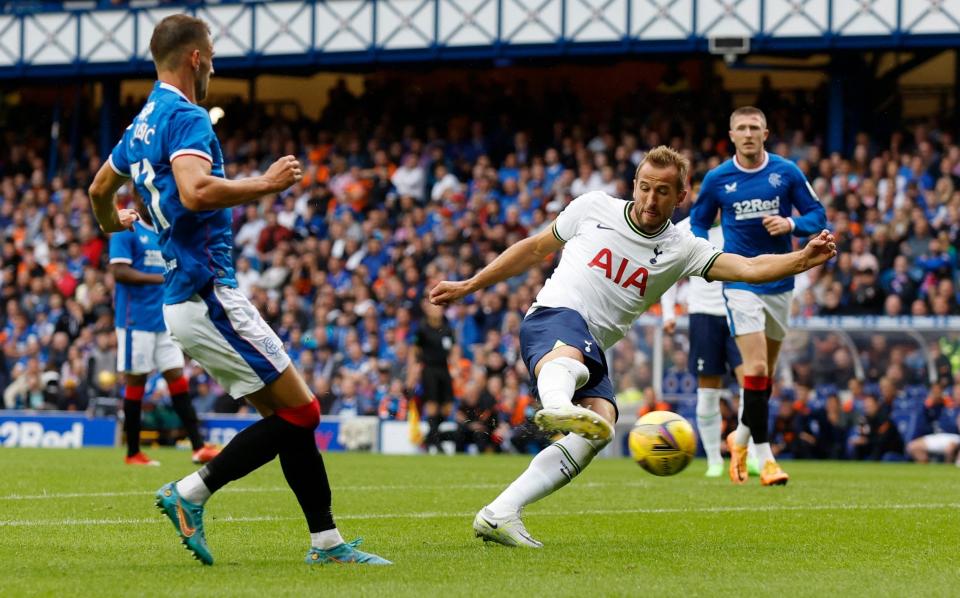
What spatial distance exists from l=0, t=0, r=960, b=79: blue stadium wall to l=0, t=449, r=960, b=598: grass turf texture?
1425 centimetres

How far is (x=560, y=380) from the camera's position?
22.5 feet

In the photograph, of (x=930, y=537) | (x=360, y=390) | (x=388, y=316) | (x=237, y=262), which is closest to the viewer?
(x=930, y=537)

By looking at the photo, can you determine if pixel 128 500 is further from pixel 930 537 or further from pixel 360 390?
pixel 360 390

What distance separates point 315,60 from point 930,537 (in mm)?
23082

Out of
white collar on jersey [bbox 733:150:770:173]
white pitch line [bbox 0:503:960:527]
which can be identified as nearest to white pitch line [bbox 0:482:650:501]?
white pitch line [bbox 0:503:960:527]

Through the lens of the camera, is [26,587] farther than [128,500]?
No

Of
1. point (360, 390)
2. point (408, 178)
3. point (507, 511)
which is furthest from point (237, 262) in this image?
point (507, 511)

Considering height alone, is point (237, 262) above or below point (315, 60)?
below

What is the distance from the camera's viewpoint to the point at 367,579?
19.4 feet

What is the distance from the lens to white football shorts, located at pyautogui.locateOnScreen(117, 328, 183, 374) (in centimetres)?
1392

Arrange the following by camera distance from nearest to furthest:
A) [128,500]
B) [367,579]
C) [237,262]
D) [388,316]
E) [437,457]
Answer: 1. [367,579]
2. [128,500]
3. [437,457]
4. [388,316]
5. [237,262]

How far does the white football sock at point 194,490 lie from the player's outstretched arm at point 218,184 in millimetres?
1116

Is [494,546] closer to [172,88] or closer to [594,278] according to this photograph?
[594,278]

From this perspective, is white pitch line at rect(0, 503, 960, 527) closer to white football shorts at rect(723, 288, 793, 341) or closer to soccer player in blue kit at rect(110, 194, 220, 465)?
white football shorts at rect(723, 288, 793, 341)
